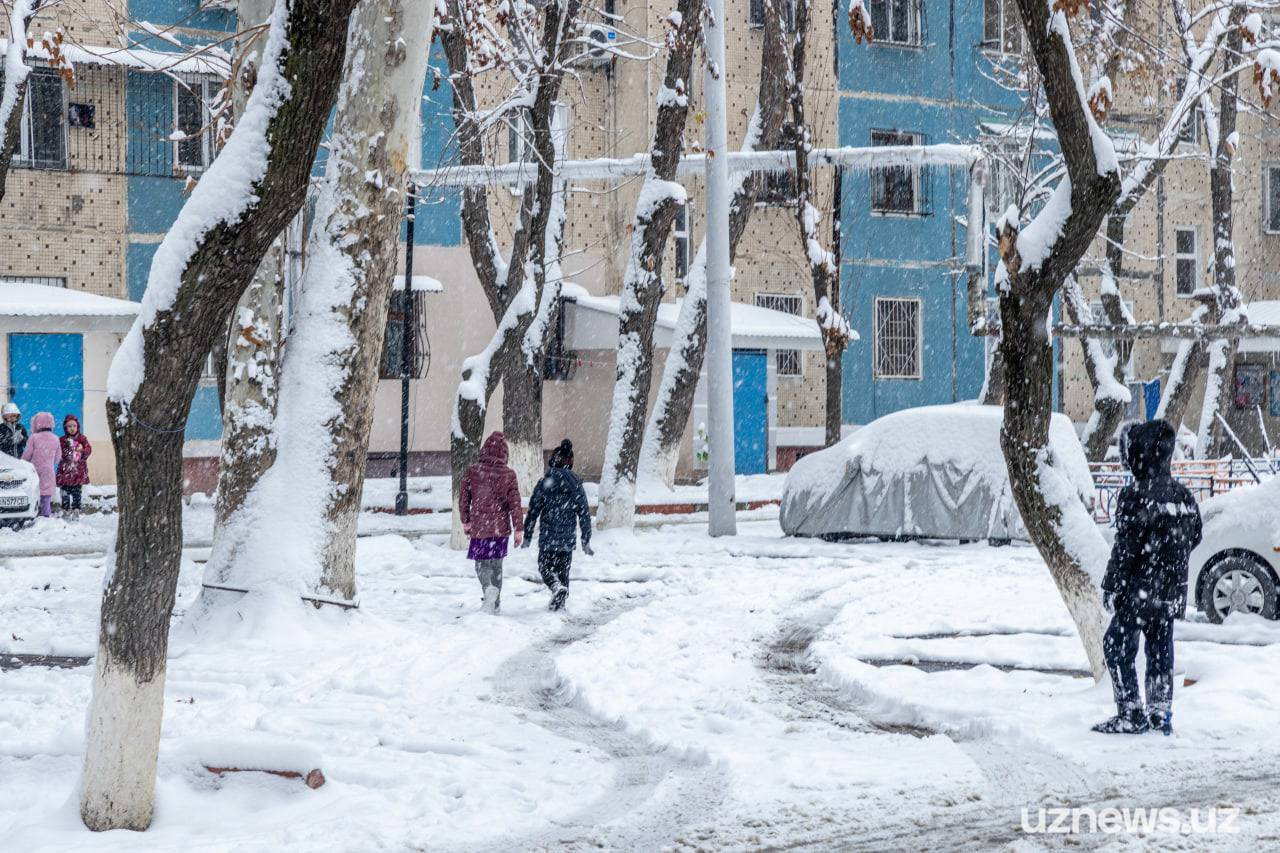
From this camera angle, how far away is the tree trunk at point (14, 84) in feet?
50.2

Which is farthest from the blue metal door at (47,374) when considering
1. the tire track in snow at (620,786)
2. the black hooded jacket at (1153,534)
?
the black hooded jacket at (1153,534)

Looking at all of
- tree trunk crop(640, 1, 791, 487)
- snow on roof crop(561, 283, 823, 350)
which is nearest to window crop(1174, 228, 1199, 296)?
snow on roof crop(561, 283, 823, 350)

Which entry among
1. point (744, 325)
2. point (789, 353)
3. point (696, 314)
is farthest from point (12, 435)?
point (789, 353)

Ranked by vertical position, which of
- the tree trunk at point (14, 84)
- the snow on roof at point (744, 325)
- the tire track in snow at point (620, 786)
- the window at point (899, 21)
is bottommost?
the tire track in snow at point (620, 786)

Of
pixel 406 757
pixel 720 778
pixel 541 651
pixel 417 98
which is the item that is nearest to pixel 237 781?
pixel 406 757

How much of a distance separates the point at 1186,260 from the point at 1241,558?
93.2 ft

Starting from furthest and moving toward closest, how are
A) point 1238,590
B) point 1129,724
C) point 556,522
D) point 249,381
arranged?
point 556,522
point 249,381
point 1238,590
point 1129,724

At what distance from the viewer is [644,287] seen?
2091cm

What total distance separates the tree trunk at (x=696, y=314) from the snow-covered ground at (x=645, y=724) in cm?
828

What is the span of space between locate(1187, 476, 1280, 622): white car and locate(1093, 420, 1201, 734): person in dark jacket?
4.07m

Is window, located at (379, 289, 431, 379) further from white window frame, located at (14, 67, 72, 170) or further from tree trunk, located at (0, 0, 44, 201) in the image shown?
tree trunk, located at (0, 0, 44, 201)

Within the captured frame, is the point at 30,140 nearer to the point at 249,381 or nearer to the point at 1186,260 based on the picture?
the point at 249,381

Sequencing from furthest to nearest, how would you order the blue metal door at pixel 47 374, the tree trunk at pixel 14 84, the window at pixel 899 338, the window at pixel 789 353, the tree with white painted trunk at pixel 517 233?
1. the window at pixel 899 338
2. the window at pixel 789 353
3. the blue metal door at pixel 47 374
4. the tree with white painted trunk at pixel 517 233
5. the tree trunk at pixel 14 84

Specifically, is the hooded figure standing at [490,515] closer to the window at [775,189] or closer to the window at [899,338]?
the window at [775,189]
